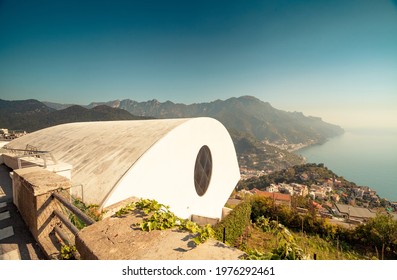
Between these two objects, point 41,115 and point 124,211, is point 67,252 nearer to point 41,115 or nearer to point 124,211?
point 124,211

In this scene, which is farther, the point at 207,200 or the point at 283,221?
the point at 283,221

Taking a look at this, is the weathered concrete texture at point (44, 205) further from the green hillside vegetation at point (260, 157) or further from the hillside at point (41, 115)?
the green hillside vegetation at point (260, 157)

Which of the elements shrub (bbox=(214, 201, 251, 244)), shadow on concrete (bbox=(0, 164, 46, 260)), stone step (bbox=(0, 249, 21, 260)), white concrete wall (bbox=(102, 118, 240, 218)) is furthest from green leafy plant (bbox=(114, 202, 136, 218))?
shrub (bbox=(214, 201, 251, 244))

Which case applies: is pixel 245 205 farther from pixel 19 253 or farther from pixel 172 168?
pixel 19 253

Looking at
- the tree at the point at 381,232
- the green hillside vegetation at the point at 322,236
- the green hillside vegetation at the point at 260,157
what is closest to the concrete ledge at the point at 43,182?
the green hillside vegetation at the point at 322,236

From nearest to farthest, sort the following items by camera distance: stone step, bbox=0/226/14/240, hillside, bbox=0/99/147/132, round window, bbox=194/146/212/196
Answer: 1. stone step, bbox=0/226/14/240
2. round window, bbox=194/146/212/196
3. hillside, bbox=0/99/147/132

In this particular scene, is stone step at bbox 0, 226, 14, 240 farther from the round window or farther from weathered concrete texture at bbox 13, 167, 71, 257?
the round window
